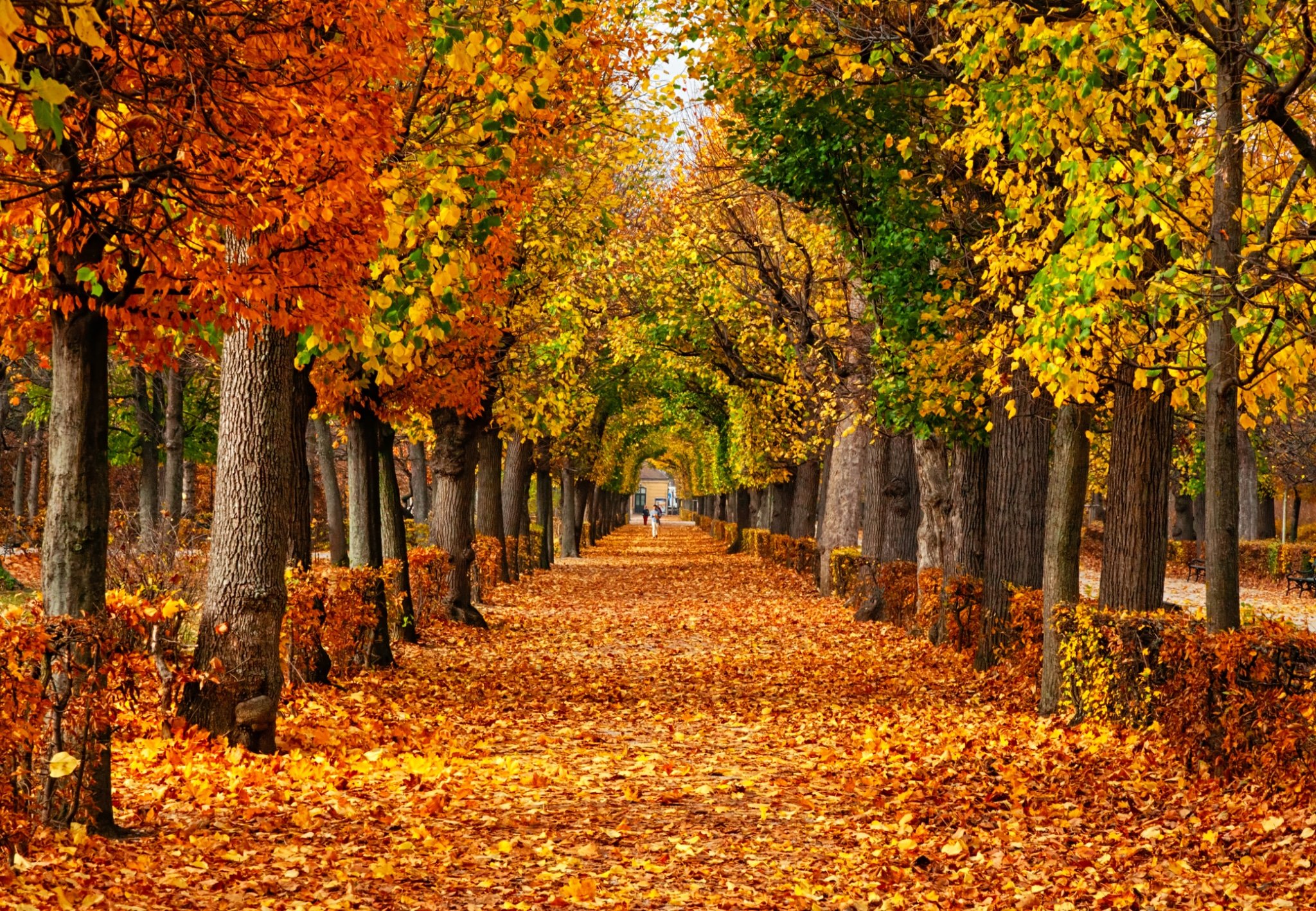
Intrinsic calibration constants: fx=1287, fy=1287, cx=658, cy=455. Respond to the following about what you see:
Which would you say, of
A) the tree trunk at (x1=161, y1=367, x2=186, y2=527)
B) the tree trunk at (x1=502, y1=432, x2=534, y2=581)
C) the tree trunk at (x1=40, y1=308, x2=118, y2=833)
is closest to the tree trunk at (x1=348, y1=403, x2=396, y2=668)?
the tree trunk at (x1=40, y1=308, x2=118, y2=833)

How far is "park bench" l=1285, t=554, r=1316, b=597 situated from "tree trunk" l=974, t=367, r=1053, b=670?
753 inches

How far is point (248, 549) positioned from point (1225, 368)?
23.0 feet

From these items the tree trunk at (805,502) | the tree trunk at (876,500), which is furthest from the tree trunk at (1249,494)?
the tree trunk at (876,500)

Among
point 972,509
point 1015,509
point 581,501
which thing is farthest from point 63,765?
point 581,501

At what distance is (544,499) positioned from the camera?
4112 centimetres

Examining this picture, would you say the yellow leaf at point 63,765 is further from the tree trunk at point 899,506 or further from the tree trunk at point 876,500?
the tree trunk at point 899,506

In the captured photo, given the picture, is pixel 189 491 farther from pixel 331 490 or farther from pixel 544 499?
pixel 331 490

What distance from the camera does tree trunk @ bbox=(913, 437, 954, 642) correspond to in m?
17.5

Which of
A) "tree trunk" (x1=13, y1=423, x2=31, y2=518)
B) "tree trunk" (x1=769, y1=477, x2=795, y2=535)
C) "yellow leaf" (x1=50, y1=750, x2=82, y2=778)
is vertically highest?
"tree trunk" (x1=13, y1=423, x2=31, y2=518)

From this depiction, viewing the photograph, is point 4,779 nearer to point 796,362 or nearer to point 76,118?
point 76,118

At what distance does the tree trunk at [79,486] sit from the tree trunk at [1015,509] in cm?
964

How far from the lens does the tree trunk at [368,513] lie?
14633 millimetres

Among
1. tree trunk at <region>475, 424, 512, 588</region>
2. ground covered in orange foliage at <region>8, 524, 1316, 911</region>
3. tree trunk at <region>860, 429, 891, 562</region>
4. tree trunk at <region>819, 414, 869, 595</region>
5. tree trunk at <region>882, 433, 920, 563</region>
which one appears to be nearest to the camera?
ground covered in orange foliage at <region>8, 524, 1316, 911</region>

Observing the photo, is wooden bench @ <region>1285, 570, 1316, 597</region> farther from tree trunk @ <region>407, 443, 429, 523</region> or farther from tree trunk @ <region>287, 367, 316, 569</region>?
tree trunk @ <region>287, 367, 316, 569</region>
